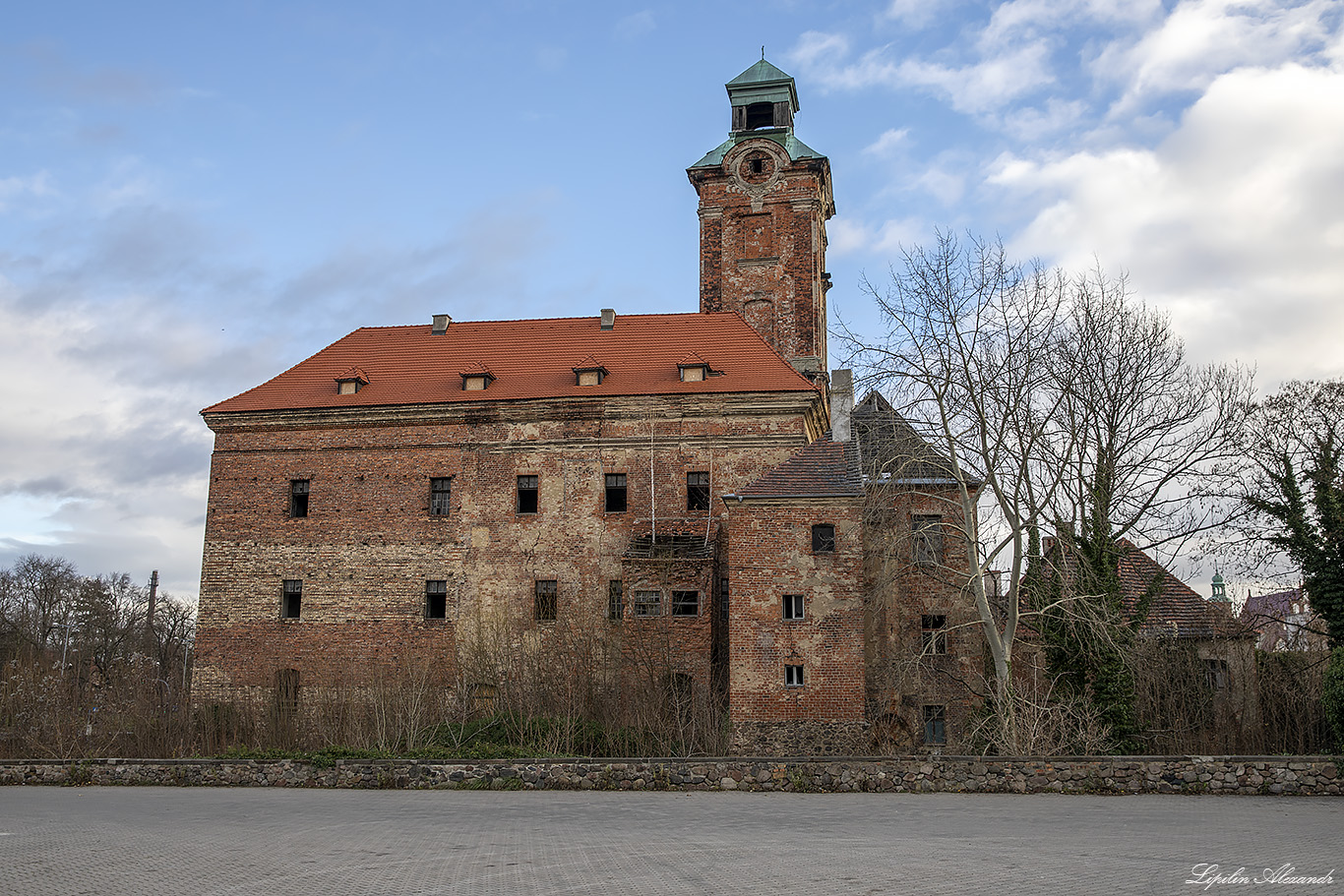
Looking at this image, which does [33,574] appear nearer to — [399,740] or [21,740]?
[21,740]

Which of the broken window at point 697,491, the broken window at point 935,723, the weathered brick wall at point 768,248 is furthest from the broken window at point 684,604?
the weathered brick wall at point 768,248

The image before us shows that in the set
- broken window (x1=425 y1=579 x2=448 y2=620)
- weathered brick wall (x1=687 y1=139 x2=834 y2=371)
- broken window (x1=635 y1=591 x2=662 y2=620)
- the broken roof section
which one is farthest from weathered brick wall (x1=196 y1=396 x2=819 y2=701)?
weathered brick wall (x1=687 y1=139 x2=834 y2=371)

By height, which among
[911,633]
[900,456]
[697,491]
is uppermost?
[697,491]

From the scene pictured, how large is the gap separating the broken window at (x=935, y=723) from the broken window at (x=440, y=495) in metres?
14.6

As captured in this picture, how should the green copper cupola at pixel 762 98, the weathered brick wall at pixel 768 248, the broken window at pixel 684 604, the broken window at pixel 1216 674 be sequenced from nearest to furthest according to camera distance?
the broken window at pixel 1216 674 < the broken window at pixel 684 604 < the weathered brick wall at pixel 768 248 < the green copper cupola at pixel 762 98

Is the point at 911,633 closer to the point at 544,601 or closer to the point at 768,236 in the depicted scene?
the point at 544,601

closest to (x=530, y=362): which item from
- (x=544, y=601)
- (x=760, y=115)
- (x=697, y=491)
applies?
(x=697, y=491)

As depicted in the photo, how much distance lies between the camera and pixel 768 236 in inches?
1361

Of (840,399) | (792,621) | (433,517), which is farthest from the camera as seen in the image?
(840,399)

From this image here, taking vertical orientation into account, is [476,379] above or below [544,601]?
above

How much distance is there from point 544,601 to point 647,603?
137 inches

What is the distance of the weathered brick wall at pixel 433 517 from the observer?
28.5m

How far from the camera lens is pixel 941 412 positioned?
21422 mm

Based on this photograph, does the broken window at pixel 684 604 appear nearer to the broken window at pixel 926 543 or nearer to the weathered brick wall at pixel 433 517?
the weathered brick wall at pixel 433 517
